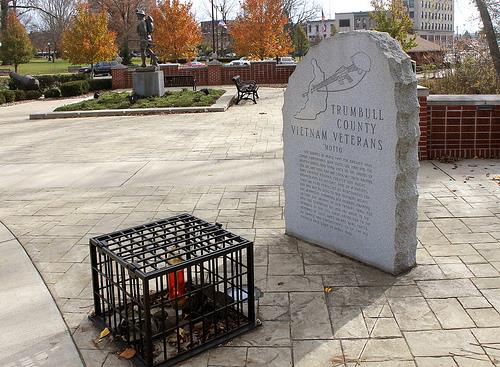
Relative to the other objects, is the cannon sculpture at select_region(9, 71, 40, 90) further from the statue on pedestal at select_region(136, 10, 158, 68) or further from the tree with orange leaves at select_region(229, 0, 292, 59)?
the tree with orange leaves at select_region(229, 0, 292, 59)

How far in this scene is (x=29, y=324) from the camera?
4184 mm

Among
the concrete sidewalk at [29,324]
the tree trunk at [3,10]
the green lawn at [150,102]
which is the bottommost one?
the concrete sidewalk at [29,324]

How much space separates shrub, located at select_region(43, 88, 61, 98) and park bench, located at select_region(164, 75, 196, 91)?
5.17 meters

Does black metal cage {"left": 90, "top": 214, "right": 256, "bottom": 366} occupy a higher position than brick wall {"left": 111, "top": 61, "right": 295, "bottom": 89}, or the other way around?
brick wall {"left": 111, "top": 61, "right": 295, "bottom": 89}

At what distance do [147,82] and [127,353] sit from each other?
18.1m

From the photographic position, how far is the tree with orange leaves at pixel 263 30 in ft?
112

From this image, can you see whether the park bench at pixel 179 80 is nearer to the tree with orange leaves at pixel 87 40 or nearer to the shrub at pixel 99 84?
the shrub at pixel 99 84

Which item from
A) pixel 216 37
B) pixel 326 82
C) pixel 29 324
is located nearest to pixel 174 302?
pixel 29 324

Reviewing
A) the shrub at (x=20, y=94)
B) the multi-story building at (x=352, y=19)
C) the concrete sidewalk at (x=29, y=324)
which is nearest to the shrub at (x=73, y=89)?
the shrub at (x=20, y=94)

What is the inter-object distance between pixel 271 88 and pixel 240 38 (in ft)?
34.2

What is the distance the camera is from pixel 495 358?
3.50 metres

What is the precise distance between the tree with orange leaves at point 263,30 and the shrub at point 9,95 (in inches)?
579

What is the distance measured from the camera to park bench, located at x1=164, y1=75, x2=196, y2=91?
26.0 metres

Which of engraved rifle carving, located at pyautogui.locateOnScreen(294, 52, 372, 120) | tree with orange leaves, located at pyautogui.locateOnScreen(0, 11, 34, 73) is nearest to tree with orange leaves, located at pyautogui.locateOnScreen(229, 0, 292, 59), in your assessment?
tree with orange leaves, located at pyautogui.locateOnScreen(0, 11, 34, 73)
